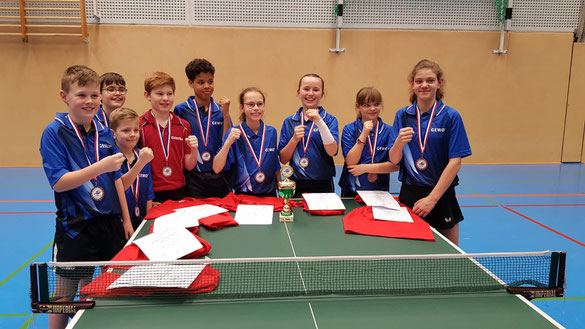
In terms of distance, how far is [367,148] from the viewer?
3834mm

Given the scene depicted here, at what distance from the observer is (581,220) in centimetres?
590

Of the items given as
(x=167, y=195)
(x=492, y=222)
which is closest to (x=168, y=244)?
(x=167, y=195)

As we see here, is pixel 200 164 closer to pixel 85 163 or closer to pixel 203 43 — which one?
pixel 85 163

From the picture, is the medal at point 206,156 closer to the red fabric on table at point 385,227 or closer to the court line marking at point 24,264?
the red fabric on table at point 385,227

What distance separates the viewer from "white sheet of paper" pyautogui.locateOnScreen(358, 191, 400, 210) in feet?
9.89

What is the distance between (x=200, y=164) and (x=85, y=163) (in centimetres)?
148

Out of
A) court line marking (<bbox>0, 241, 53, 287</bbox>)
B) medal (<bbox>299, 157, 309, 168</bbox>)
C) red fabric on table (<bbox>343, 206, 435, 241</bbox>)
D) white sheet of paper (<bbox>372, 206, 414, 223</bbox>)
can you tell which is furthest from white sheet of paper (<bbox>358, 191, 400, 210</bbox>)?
court line marking (<bbox>0, 241, 53, 287</bbox>)

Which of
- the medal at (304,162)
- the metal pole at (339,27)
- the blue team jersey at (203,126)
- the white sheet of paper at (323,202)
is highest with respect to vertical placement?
the metal pole at (339,27)

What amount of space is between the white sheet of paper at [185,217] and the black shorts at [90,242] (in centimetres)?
32

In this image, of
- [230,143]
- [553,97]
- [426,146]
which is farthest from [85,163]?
[553,97]

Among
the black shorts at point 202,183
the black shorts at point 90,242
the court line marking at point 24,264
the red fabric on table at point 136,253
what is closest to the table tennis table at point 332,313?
the red fabric on table at point 136,253

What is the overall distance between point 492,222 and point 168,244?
523 cm

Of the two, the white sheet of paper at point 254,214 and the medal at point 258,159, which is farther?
the medal at point 258,159

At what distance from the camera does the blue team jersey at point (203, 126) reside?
3.94 m
